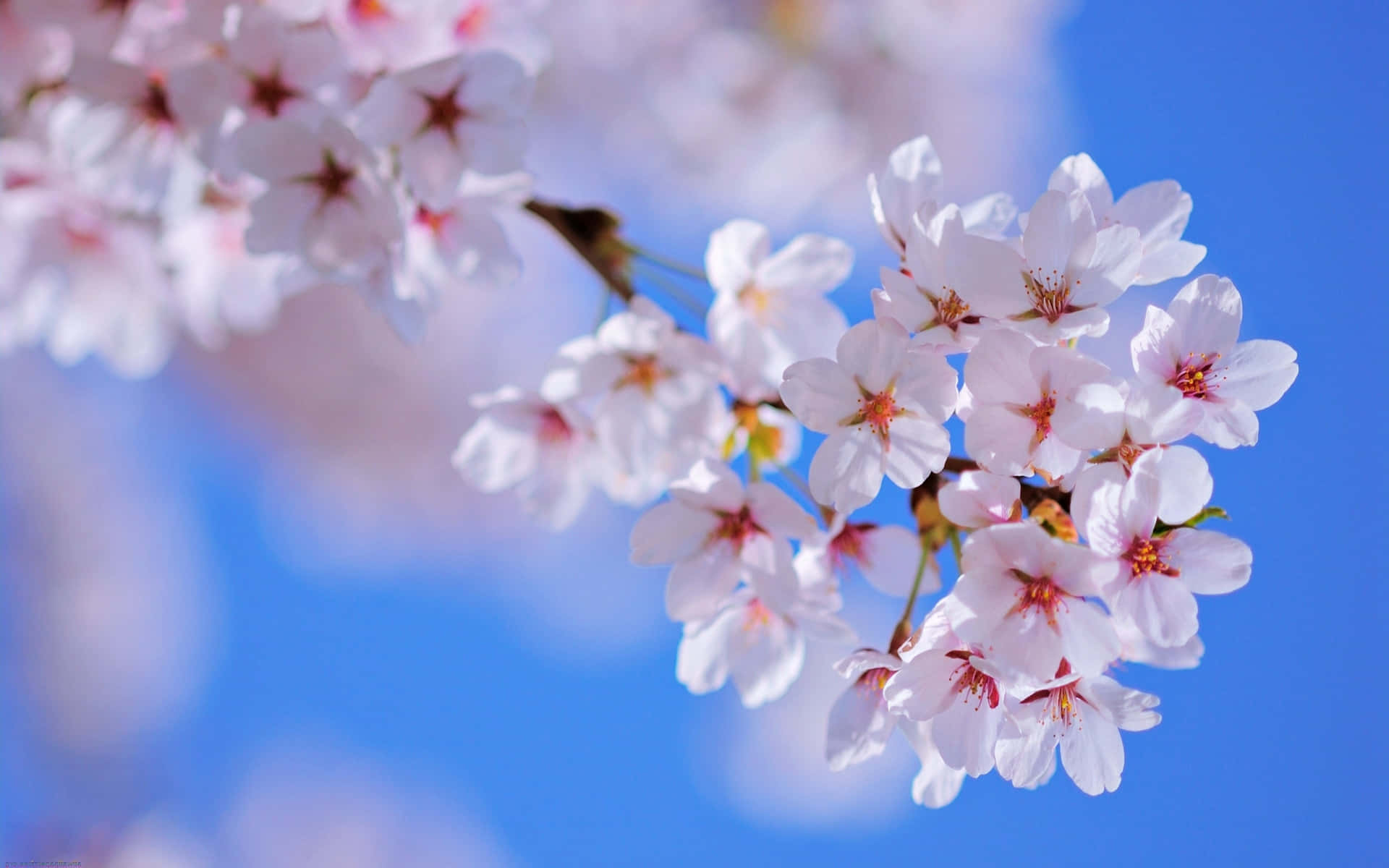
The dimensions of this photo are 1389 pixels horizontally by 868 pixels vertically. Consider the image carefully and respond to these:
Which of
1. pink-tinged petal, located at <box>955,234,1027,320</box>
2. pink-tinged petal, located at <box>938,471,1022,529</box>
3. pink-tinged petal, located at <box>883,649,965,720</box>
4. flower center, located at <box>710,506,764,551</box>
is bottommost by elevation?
pink-tinged petal, located at <box>883,649,965,720</box>

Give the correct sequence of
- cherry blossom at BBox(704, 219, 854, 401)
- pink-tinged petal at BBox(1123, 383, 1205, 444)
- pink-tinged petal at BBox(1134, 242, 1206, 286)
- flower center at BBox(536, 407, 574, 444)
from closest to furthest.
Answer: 1. pink-tinged petal at BBox(1123, 383, 1205, 444)
2. pink-tinged petal at BBox(1134, 242, 1206, 286)
3. cherry blossom at BBox(704, 219, 854, 401)
4. flower center at BBox(536, 407, 574, 444)

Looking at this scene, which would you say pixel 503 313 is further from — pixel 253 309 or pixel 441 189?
pixel 441 189

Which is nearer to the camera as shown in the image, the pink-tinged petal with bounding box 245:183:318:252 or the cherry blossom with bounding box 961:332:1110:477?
the cherry blossom with bounding box 961:332:1110:477

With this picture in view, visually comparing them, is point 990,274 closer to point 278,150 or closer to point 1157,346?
point 1157,346

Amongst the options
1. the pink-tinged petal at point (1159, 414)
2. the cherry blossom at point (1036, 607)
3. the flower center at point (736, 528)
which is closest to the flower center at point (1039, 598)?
the cherry blossom at point (1036, 607)

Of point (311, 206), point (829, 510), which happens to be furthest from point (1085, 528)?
point (311, 206)

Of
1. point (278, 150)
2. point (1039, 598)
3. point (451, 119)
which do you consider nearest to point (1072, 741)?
point (1039, 598)

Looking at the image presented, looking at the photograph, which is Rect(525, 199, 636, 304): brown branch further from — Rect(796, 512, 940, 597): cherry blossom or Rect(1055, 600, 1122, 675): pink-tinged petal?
Rect(1055, 600, 1122, 675): pink-tinged petal

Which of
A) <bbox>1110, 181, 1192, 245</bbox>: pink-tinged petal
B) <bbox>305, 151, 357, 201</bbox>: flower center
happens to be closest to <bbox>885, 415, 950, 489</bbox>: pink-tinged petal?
<bbox>1110, 181, 1192, 245</bbox>: pink-tinged petal
